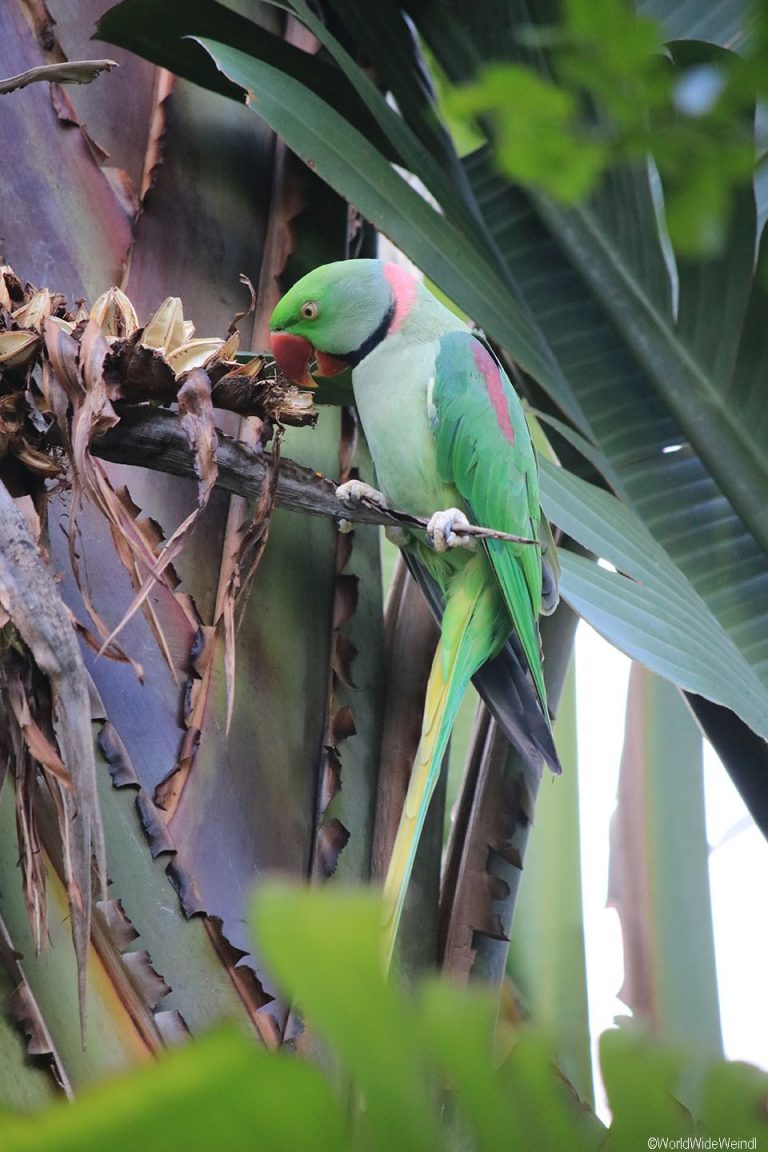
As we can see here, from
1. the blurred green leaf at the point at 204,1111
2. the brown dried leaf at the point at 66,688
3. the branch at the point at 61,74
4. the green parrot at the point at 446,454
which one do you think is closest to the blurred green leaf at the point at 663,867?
the green parrot at the point at 446,454

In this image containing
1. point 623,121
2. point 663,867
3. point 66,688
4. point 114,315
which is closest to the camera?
point 623,121

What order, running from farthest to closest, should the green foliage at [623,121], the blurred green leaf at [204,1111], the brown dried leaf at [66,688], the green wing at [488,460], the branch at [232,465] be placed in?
the green wing at [488,460], the branch at [232,465], the brown dried leaf at [66,688], the green foliage at [623,121], the blurred green leaf at [204,1111]

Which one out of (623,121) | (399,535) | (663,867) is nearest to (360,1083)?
(623,121)

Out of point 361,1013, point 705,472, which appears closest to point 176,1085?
point 361,1013

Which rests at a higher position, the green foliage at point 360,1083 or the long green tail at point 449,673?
the long green tail at point 449,673

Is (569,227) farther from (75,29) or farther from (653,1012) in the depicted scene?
(653,1012)

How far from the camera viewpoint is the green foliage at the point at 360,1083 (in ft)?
0.72

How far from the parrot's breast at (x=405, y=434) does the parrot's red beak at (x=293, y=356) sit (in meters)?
0.06

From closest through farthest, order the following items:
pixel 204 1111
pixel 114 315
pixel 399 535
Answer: pixel 204 1111, pixel 114 315, pixel 399 535

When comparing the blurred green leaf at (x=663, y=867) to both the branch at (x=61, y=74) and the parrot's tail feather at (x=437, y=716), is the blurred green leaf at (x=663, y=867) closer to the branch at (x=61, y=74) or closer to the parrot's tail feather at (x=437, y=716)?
the parrot's tail feather at (x=437, y=716)

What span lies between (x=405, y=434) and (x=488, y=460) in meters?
0.08

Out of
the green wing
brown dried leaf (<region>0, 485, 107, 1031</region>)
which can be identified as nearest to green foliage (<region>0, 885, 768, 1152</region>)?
brown dried leaf (<region>0, 485, 107, 1031</region>)

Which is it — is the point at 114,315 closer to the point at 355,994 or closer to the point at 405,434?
the point at 405,434

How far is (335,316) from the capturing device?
3.84 ft
